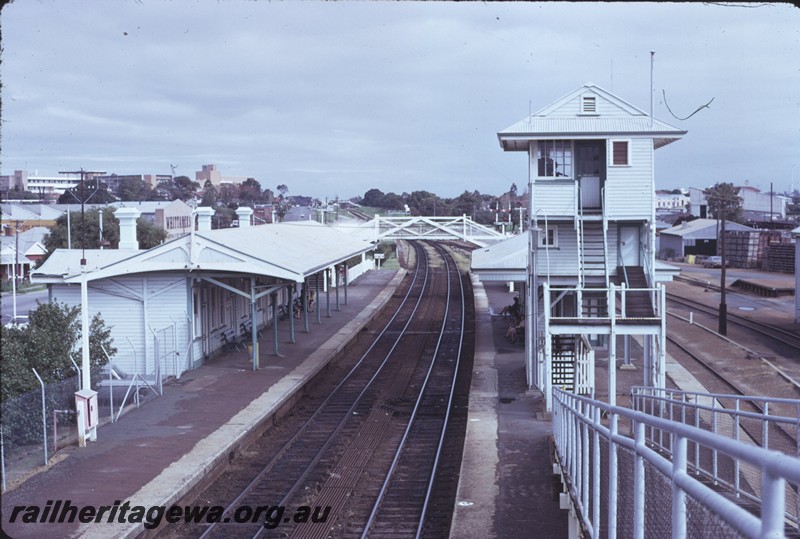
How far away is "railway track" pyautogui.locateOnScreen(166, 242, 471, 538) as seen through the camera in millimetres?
11289

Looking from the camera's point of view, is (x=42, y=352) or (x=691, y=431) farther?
(x=42, y=352)

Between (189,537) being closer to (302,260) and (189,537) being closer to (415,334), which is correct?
(302,260)

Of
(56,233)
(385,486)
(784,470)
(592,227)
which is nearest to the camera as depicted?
(784,470)

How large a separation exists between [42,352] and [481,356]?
1395 centimetres

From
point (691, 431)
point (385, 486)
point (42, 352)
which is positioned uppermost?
point (691, 431)

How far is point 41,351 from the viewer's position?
15.4 m

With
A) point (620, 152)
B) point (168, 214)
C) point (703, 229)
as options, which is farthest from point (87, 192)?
point (703, 229)

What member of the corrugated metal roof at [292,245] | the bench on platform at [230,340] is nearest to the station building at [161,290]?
the corrugated metal roof at [292,245]

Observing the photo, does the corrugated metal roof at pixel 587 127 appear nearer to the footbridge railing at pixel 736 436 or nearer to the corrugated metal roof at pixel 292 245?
the footbridge railing at pixel 736 436

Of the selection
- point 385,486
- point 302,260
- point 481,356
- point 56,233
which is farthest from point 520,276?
point 56,233

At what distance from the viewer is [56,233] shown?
1861 inches

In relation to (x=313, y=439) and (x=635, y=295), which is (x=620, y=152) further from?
(x=313, y=439)

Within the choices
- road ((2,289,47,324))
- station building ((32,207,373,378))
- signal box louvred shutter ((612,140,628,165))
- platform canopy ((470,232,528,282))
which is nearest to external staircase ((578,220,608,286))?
signal box louvred shutter ((612,140,628,165))

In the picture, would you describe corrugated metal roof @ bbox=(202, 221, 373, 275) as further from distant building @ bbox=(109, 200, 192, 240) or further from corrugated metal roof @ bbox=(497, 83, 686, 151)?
distant building @ bbox=(109, 200, 192, 240)
